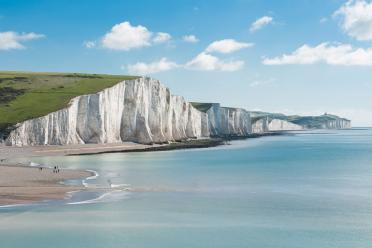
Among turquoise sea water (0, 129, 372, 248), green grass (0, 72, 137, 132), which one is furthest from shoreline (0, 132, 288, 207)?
green grass (0, 72, 137, 132)

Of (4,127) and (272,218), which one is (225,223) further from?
(4,127)

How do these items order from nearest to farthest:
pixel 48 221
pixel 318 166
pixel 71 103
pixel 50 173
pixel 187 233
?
1. pixel 187 233
2. pixel 48 221
3. pixel 50 173
4. pixel 318 166
5. pixel 71 103

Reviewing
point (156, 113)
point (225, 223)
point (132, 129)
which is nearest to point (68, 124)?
point (132, 129)

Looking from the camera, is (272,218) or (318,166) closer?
(272,218)

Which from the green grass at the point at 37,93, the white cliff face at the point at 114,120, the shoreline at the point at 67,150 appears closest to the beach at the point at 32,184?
the shoreline at the point at 67,150

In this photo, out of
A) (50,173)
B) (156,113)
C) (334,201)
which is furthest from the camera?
(156,113)

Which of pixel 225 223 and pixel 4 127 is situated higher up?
pixel 4 127

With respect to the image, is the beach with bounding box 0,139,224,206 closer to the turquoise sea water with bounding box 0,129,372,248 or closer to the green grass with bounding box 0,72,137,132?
the turquoise sea water with bounding box 0,129,372,248
